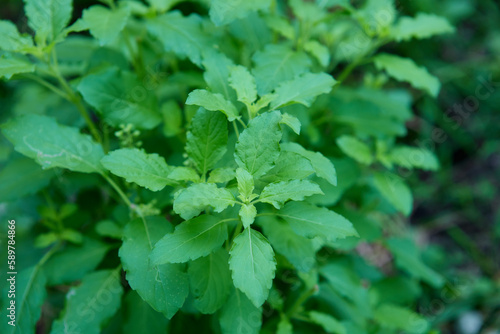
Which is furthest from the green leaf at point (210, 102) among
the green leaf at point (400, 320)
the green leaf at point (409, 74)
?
the green leaf at point (400, 320)

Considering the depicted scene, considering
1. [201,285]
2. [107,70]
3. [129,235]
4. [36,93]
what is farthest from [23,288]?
[36,93]

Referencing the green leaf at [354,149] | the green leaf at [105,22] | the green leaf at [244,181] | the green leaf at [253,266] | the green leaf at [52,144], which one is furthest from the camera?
the green leaf at [354,149]

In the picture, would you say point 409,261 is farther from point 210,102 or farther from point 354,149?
point 210,102

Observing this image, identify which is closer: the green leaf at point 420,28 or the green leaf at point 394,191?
the green leaf at point 394,191

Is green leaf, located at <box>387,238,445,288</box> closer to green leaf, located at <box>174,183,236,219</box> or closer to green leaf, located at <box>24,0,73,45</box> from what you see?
green leaf, located at <box>174,183,236,219</box>

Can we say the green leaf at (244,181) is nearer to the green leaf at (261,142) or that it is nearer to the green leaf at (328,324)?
the green leaf at (261,142)

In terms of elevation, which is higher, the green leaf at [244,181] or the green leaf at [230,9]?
the green leaf at [230,9]

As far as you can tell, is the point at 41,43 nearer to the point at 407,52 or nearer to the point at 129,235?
the point at 129,235

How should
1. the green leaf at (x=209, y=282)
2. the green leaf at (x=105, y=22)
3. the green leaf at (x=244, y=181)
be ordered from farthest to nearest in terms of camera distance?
the green leaf at (x=105, y=22)
the green leaf at (x=209, y=282)
the green leaf at (x=244, y=181)
